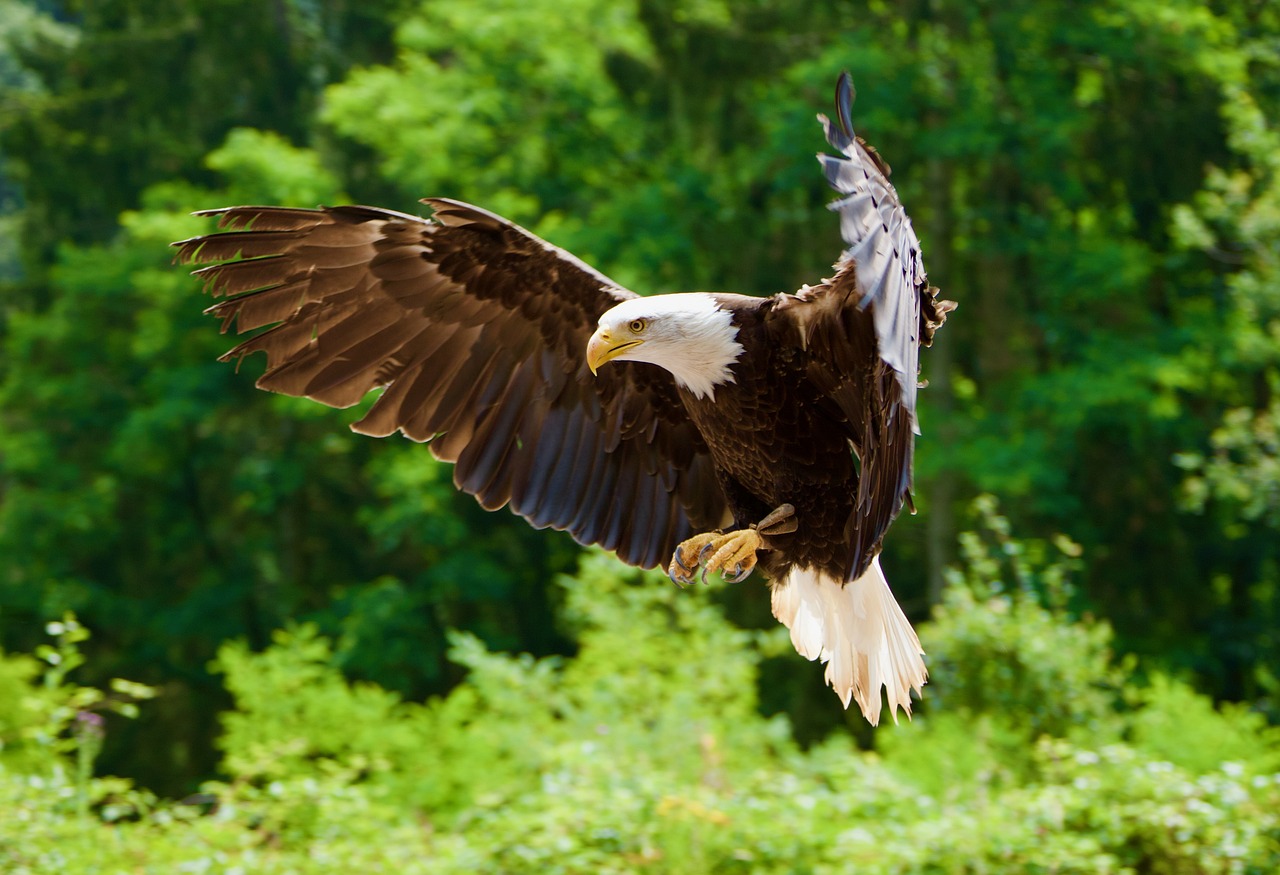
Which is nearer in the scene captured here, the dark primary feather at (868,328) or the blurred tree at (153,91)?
the dark primary feather at (868,328)

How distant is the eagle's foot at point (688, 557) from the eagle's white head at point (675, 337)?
1.36 ft

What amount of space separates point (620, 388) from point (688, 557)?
0.65 m

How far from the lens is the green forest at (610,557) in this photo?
6.35m

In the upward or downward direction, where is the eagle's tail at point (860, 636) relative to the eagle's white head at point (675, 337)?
downward

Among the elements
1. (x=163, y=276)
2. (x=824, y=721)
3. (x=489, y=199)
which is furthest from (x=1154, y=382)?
(x=163, y=276)

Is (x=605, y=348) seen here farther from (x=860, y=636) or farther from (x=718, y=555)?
(x=860, y=636)

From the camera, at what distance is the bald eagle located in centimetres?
331

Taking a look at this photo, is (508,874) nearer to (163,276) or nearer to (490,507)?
(490,507)

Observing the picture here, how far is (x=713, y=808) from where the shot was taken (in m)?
6.25

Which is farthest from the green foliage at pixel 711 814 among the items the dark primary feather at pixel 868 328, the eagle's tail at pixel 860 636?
the dark primary feather at pixel 868 328

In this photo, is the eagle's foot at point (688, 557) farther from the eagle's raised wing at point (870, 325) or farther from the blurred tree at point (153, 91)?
the blurred tree at point (153, 91)

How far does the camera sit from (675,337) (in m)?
3.33

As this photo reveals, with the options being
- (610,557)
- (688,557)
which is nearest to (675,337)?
(688,557)

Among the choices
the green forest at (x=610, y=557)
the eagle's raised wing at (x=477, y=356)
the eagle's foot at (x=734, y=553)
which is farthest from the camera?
the green forest at (x=610, y=557)
